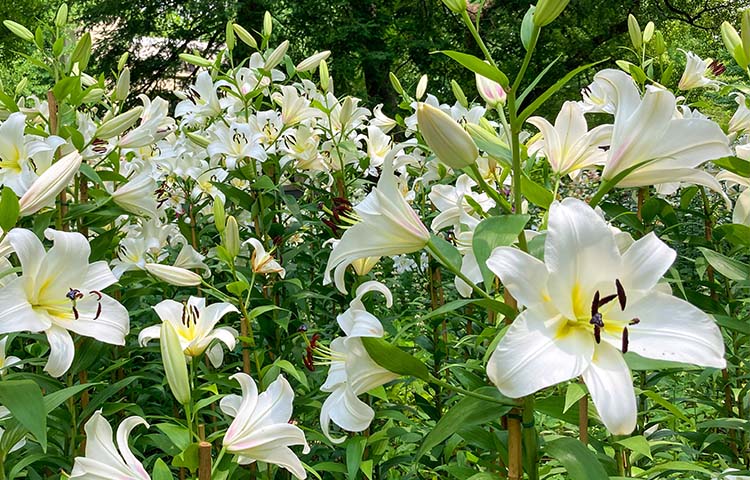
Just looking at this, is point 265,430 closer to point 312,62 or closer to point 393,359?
point 393,359

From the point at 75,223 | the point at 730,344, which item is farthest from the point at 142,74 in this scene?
the point at 730,344

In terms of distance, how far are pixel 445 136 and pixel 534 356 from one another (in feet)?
0.81

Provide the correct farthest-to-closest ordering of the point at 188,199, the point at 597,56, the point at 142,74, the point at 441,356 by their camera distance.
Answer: the point at 597,56
the point at 142,74
the point at 188,199
the point at 441,356

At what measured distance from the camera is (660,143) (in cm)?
73

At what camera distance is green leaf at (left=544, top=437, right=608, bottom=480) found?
2.31 feet

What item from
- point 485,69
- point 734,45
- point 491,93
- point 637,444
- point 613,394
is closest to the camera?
point 613,394

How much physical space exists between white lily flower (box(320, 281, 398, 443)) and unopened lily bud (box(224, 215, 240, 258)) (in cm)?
37

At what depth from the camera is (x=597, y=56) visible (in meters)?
9.14

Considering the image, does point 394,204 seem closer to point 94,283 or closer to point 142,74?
point 94,283

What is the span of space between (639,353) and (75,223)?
1.26 m

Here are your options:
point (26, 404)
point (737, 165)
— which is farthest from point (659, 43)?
point (26, 404)

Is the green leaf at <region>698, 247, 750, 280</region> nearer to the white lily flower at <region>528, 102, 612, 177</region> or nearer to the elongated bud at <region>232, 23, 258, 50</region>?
the white lily flower at <region>528, 102, 612, 177</region>

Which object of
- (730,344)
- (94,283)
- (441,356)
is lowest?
(441,356)

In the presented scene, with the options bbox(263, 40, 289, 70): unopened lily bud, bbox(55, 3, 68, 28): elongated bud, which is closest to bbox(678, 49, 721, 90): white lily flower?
bbox(263, 40, 289, 70): unopened lily bud
